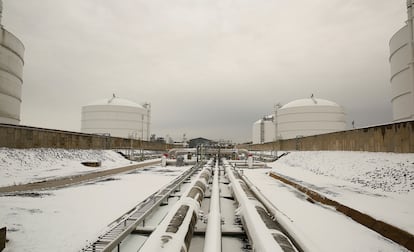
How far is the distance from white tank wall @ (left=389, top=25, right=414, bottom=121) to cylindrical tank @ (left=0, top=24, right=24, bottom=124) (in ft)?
96.5

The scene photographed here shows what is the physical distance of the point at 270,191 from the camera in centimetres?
886

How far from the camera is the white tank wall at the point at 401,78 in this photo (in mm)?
17344

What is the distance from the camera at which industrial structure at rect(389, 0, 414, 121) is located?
17.1 meters

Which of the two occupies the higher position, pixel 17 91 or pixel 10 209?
pixel 17 91

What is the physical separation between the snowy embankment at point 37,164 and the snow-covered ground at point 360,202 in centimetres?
951

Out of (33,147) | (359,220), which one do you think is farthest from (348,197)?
(33,147)

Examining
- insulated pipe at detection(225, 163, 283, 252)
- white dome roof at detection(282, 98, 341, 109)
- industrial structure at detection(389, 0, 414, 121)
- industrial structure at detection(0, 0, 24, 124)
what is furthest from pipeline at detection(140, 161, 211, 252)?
white dome roof at detection(282, 98, 341, 109)

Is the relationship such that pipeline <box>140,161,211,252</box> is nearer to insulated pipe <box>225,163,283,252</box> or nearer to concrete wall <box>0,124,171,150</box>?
insulated pipe <box>225,163,283,252</box>

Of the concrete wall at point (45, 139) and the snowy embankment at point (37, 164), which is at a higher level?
the concrete wall at point (45, 139)

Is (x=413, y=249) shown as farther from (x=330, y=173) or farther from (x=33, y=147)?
(x=33, y=147)

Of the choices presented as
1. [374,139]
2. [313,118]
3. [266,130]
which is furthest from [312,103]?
[374,139]

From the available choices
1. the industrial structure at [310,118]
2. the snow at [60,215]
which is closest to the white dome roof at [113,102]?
the industrial structure at [310,118]

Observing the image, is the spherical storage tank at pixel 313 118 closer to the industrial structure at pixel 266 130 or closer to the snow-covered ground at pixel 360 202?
the industrial structure at pixel 266 130

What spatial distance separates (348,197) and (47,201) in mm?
8608
